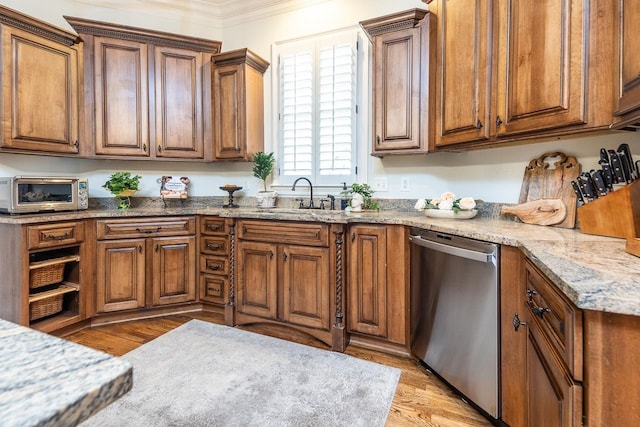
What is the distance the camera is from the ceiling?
3.26 metres

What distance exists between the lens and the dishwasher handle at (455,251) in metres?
1.59

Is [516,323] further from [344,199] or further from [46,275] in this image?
[46,275]

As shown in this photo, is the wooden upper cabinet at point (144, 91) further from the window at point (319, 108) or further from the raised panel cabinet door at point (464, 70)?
the raised panel cabinet door at point (464, 70)

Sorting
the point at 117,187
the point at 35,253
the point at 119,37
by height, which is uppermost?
the point at 119,37

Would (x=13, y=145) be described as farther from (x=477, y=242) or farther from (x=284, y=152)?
(x=477, y=242)

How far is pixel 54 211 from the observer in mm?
2619

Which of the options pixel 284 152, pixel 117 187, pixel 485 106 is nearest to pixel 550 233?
pixel 485 106

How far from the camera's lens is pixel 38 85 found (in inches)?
102

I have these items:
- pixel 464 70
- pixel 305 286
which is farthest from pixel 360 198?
pixel 464 70

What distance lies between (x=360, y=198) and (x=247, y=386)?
1522mm

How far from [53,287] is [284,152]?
2211 mm

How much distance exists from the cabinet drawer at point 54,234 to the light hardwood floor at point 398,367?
74 centimetres

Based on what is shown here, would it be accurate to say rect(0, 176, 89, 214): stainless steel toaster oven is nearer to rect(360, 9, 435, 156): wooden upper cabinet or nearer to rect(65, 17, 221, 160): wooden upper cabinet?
rect(65, 17, 221, 160): wooden upper cabinet

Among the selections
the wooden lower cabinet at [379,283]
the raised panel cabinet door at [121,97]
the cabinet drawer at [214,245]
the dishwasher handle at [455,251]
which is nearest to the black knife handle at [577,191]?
the dishwasher handle at [455,251]
